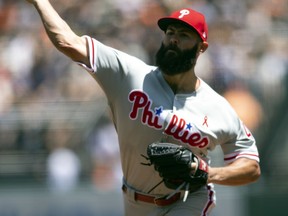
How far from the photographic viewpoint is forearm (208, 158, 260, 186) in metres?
5.41

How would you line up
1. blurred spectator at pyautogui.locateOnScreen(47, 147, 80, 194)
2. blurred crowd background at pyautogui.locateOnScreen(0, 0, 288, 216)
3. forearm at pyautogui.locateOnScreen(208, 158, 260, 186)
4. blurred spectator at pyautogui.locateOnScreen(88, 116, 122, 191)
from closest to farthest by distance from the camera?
forearm at pyautogui.locateOnScreen(208, 158, 260, 186)
blurred crowd background at pyautogui.locateOnScreen(0, 0, 288, 216)
blurred spectator at pyautogui.locateOnScreen(88, 116, 122, 191)
blurred spectator at pyautogui.locateOnScreen(47, 147, 80, 194)

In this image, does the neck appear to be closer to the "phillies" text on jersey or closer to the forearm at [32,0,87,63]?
the "phillies" text on jersey

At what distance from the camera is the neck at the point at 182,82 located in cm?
566

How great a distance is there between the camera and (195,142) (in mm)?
5543

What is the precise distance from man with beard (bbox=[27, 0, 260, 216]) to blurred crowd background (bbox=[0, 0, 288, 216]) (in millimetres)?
3789

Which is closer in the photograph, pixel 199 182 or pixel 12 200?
pixel 199 182

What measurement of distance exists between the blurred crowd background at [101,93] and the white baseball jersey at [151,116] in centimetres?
388

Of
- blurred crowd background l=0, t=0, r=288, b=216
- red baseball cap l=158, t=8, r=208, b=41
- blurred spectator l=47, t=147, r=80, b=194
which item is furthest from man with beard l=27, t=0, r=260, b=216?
blurred spectator l=47, t=147, r=80, b=194

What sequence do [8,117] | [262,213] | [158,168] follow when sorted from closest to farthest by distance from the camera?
[158,168], [262,213], [8,117]

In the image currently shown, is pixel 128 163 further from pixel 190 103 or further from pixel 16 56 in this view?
pixel 16 56

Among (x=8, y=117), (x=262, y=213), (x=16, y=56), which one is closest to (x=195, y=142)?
(x=262, y=213)

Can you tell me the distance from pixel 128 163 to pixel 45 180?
172 inches

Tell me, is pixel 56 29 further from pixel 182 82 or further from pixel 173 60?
pixel 182 82

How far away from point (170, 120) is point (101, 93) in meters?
4.87
